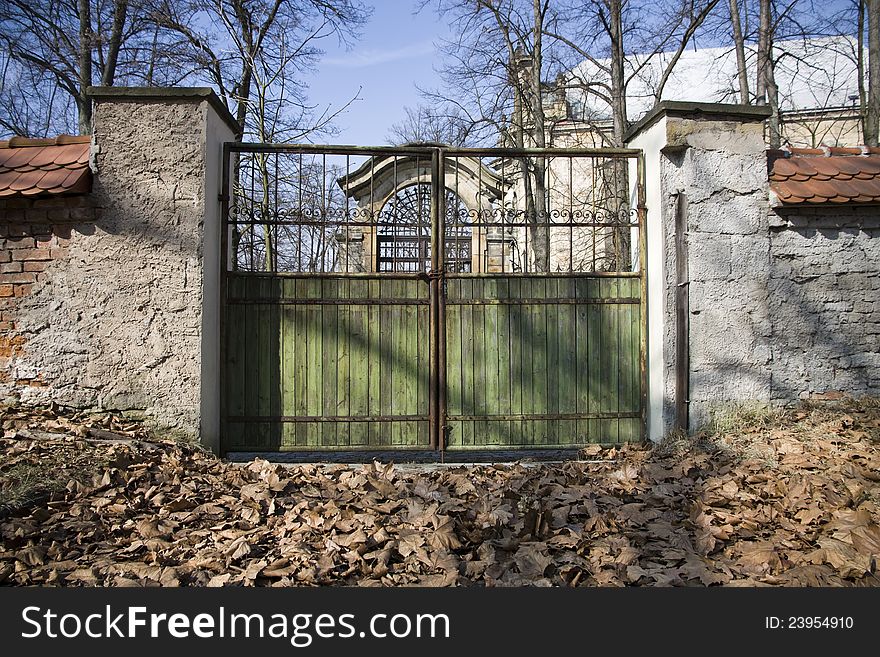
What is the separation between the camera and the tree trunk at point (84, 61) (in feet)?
43.4

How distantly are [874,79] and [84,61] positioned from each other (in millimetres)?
15104

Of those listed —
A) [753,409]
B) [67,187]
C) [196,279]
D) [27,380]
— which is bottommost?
[753,409]

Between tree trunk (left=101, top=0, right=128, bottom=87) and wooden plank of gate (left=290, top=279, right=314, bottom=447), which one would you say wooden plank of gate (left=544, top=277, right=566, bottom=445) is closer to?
wooden plank of gate (left=290, top=279, right=314, bottom=447)

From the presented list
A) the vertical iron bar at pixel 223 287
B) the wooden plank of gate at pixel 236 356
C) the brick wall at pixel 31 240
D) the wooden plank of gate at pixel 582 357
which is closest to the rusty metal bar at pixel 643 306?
the wooden plank of gate at pixel 582 357

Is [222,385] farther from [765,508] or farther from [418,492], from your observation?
[765,508]

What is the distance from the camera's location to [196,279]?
5.05m

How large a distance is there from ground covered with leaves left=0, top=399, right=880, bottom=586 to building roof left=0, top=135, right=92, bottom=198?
175 cm

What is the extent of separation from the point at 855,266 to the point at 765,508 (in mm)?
2991

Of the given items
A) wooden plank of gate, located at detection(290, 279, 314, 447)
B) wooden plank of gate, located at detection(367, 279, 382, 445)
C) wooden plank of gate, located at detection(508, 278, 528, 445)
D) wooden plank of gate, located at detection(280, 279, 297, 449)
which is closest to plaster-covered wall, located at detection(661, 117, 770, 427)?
wooden plank of gate, located at detection(508, 278, 528, 445)

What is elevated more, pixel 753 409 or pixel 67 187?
pixel 67 187

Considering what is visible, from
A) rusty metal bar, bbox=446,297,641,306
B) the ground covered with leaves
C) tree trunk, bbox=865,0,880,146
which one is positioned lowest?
the ground covered with leaves

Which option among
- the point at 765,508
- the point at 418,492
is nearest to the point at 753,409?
the point at 765,508

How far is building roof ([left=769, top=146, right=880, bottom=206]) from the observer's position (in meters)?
5.37

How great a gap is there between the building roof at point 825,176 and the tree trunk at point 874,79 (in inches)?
194
